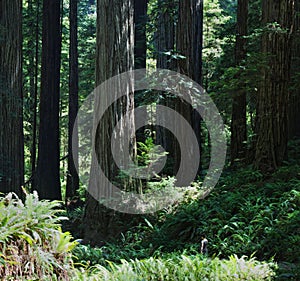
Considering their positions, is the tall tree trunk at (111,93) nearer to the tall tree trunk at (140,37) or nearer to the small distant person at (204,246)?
the tall tree trunk at (140,37)

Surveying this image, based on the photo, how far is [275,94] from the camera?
9398mm

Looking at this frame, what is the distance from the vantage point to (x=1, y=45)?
12.4 meters

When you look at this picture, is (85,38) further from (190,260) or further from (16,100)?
(190,260)

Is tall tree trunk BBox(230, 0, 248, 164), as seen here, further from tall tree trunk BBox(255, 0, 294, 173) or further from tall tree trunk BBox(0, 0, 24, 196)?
tall tree trunk BBox(0, 0, 24, 196)

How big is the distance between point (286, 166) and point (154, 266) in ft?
16.0

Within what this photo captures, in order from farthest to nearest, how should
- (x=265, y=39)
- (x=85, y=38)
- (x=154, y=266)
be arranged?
1. (x=85, y=38)
2. (x=265, y=39)
3. (x=154, y=266)

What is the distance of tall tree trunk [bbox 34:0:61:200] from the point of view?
14695 millimetres

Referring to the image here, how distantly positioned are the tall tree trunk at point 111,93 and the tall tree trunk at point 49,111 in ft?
18.8

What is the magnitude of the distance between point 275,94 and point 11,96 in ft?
22.1

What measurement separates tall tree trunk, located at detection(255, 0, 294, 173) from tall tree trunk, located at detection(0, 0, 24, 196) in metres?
6.22

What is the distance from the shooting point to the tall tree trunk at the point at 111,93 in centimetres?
910

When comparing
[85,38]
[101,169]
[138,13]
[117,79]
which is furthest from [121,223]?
[85,38]

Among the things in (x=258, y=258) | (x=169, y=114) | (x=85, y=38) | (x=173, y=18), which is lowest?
(x=258, y=258)

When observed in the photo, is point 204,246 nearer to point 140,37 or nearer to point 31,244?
point 31,244
